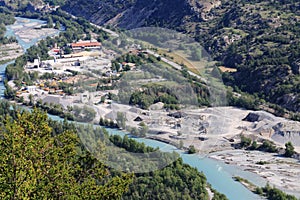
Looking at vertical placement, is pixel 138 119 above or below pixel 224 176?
above

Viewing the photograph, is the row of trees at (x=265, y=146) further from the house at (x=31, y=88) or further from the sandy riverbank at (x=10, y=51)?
the sandy riverbank at (x=10, y=51)

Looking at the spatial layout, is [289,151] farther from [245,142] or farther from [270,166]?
[245,142]

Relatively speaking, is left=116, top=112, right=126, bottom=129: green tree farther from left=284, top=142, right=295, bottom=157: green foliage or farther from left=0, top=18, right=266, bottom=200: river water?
left=284, top=142, right=295, bottom=157: green foliage

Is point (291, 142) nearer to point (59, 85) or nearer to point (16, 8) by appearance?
point (59, 85)

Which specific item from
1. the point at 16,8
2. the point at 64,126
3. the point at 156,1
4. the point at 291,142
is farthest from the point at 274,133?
the point at 16,8

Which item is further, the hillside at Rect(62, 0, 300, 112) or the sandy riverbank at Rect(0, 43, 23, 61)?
the sandy riverbank at Rect(0, 43, 23, 61)

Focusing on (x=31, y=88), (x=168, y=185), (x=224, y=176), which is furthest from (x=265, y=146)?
(x=31, y=88)

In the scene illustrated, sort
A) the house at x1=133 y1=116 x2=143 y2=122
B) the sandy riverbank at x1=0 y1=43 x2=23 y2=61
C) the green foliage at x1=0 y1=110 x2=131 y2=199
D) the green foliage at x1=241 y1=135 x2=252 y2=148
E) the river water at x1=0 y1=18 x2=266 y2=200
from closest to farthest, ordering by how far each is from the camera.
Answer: the green foliage at x1=0 y1=110 x2=131 y2=199
the house at x1=133 y1=116 x2=143 y2=122
the river water at x1=0 y1=18 x2=266 y2=200
the green foliage at x1=241 y1=135 x2=252 y2=148
the sandy riverbank at x1=0 y1=43 x2=23 y2=61

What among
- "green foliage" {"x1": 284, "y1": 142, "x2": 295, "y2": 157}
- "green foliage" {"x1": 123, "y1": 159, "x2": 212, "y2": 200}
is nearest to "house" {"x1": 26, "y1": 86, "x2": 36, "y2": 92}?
"green foliage" {"x1": 284, "y1": 142, "x2": 295, "y2": 157}

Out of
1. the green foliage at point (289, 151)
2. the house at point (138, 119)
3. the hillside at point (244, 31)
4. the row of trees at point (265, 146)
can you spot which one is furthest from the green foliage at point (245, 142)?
the house at point (138, 119)
